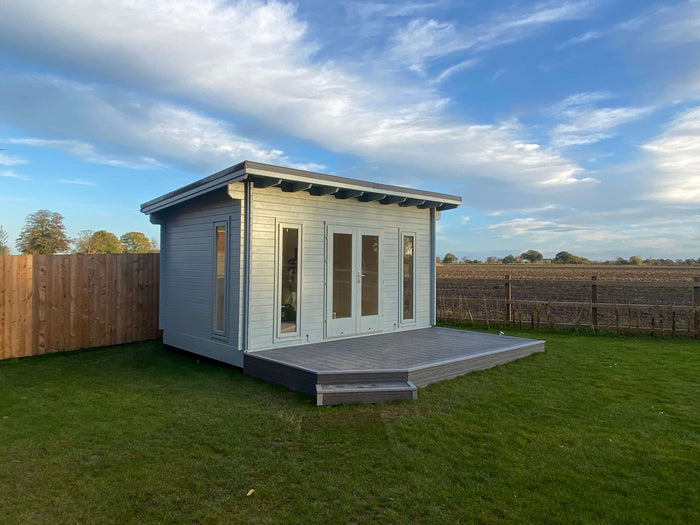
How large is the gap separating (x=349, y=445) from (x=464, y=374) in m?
2.75

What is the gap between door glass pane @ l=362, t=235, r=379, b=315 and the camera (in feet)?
24.3

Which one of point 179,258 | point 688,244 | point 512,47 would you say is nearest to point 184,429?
point 179,258

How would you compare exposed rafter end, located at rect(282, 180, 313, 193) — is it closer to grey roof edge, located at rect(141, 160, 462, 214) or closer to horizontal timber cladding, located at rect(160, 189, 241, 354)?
grey roof edge, located at rect(141, 160, 462, 214)

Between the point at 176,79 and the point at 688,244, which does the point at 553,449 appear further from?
the point at 688,244

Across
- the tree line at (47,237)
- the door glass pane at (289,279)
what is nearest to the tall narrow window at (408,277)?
the door glass pane at (289,279)

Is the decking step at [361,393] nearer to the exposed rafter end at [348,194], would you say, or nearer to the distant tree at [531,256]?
the exposed rafter end at [348,194]

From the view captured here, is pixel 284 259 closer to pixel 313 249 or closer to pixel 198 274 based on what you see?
pixel 313 249

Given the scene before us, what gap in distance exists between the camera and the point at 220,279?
20.9 ft

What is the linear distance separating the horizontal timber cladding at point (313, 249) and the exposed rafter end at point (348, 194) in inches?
3.1

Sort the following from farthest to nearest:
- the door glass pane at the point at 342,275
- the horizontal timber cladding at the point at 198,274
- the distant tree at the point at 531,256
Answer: the distant tree at the point at 531,256, the door glass pane at the point at 342,275, the horizontal timber cladding at the point at 198,274

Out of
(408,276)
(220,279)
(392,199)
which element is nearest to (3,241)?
(220,279)

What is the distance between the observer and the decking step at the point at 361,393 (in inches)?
175

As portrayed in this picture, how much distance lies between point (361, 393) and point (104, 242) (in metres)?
19.5

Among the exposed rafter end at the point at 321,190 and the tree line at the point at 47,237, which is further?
the tree line at the point at 47,237
